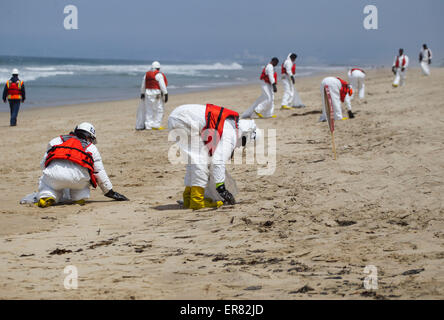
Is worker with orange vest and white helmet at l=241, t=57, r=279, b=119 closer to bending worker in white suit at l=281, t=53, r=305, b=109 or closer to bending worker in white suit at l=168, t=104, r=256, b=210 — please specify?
bending worker in white suit at l=281, t=53, r=305, b=109

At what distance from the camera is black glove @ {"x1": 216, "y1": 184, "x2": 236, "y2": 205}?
6.34 meters

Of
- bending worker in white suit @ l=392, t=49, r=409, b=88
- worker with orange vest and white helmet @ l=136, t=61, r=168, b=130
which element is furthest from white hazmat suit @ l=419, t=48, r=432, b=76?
worker with orange vest and white helmet @ l=136, t=61, r=168, b=130

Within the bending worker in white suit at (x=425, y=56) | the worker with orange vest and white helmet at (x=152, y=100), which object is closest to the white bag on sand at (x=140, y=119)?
the worker with orange vest and white helmet at (x=152, y=100)

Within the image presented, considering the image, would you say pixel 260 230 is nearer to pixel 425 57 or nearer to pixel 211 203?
pixel 211 203

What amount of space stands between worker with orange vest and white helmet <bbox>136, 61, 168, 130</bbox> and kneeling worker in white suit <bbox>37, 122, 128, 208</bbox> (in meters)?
6.61

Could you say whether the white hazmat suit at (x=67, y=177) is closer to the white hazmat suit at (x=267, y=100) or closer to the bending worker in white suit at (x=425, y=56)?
the white hazmat suit at (x=267, y=100)

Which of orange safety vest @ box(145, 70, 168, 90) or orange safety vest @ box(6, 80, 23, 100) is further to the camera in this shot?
orange safety vest @ box(6, 80, 23, 100)

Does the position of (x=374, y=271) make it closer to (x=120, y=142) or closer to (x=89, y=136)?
(x=89, y=136)

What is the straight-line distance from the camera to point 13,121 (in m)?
14.8

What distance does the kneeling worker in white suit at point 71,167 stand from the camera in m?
6.73

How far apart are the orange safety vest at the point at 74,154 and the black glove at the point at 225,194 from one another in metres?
1.65

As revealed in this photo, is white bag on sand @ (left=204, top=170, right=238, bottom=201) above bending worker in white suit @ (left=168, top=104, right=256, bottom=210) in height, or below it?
below

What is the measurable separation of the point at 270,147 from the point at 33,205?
4800mm
